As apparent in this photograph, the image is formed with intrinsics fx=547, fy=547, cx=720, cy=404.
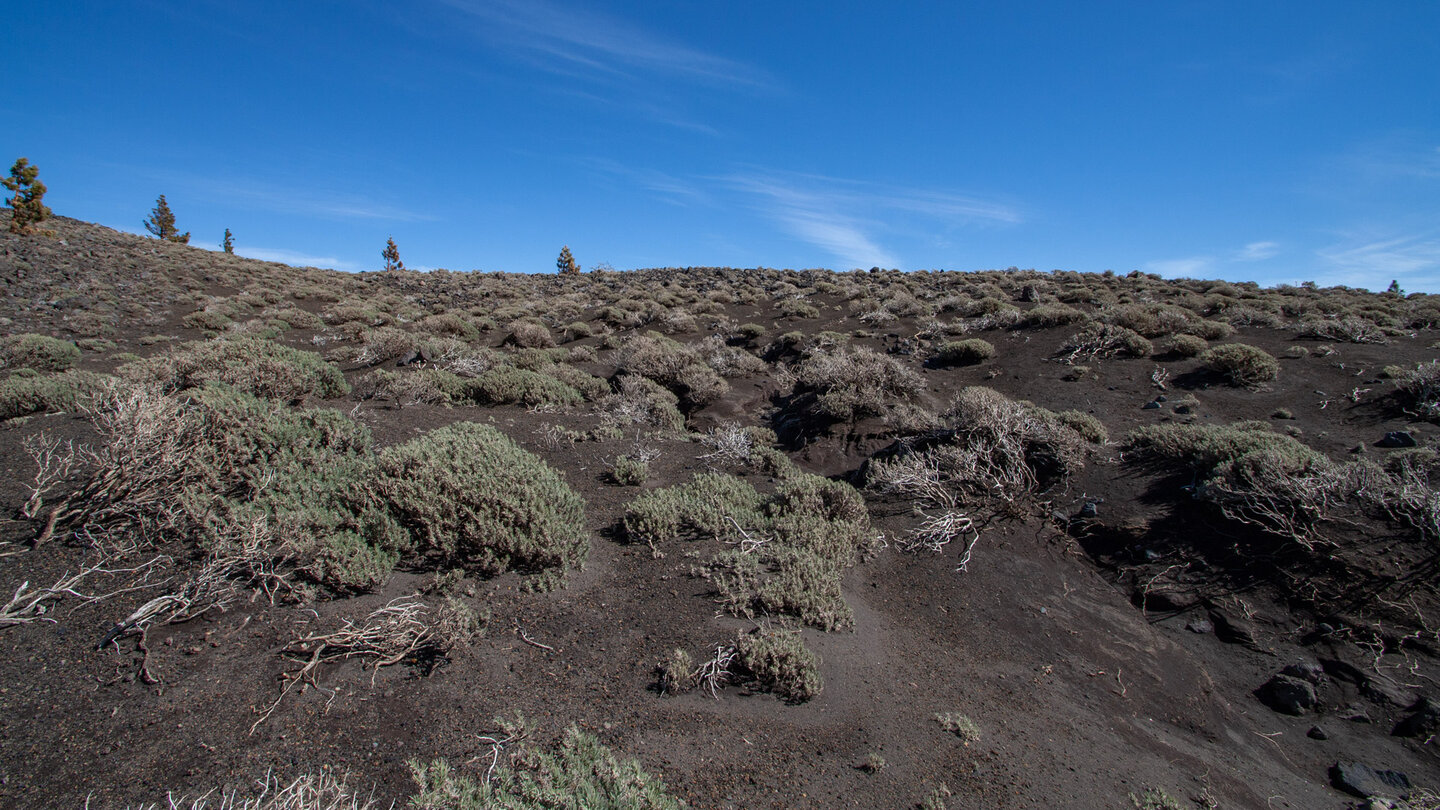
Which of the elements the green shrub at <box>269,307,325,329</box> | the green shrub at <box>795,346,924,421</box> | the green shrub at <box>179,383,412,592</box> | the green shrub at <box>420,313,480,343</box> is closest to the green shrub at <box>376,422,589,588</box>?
the green shrub at <box>179,383,412,592</box>

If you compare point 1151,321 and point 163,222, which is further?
point 163,222

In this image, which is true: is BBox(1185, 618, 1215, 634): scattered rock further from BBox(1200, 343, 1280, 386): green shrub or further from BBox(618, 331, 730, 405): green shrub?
BBox(618, 331, 730, 405): green shrub

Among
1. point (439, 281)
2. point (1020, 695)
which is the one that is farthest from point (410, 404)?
point (439, 281)

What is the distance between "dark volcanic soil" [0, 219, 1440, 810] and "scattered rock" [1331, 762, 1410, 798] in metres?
0.09

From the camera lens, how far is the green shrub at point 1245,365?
9.86 m

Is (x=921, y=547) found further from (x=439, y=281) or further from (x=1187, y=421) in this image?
(x=439, y=281)

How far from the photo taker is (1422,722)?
4020mm

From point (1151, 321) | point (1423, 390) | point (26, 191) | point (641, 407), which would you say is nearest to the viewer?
point (1423, 390)

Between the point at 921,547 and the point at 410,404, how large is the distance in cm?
816

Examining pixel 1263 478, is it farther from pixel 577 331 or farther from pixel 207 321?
pixel 207 321

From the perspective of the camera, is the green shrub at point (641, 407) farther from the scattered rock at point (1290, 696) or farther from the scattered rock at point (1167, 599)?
the scattered rock at point (1290, 696)

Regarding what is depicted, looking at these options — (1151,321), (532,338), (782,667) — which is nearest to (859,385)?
(782,667)

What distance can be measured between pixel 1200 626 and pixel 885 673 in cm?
330

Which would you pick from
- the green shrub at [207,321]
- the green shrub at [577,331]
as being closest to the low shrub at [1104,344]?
the green shrub at [577,331]
